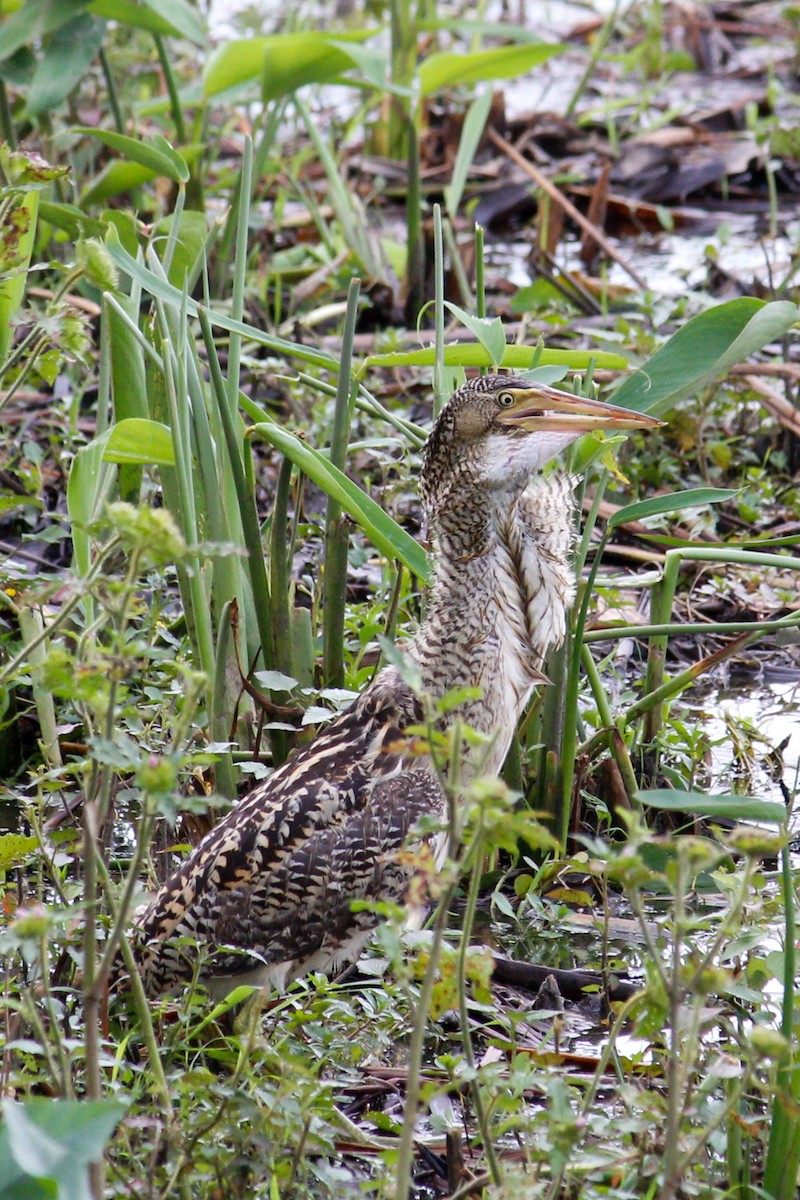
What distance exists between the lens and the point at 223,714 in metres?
4.26

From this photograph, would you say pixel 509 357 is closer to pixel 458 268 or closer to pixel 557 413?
pixel 557 413

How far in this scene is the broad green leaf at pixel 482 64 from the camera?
285 inches

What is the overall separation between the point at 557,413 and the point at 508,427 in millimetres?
126

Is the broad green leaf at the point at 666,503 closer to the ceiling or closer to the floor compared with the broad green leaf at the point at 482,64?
closer to the floor

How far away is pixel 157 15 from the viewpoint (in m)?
6.48

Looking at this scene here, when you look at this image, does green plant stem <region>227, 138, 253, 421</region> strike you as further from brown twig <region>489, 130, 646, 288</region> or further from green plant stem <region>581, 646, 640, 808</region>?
brown twig <region>489, 130, 646, 288</region>

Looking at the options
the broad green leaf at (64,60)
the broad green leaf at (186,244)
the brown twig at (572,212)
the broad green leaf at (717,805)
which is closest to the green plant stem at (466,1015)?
the broad green leaf at (717,805)

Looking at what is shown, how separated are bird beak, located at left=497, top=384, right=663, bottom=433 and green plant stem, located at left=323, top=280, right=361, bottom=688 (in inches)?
18.3

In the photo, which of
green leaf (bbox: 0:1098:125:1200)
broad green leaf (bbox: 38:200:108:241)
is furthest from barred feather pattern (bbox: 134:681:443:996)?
broad green leaf (bbox: 38:200:108:241)

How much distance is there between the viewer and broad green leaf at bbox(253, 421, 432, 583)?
3.93 metres

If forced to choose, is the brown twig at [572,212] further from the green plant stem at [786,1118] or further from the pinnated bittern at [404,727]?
the green plant stem at [786,1118]

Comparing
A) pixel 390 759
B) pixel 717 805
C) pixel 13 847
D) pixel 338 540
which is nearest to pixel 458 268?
pixel 338 540

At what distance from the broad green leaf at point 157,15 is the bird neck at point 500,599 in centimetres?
329

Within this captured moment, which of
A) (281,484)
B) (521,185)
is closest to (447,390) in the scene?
(281,484)
